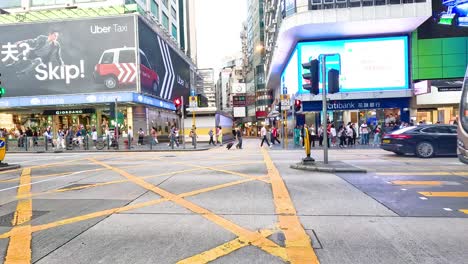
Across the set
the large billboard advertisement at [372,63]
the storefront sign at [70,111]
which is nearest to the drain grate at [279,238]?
the large billboard advertisement at [372,63]

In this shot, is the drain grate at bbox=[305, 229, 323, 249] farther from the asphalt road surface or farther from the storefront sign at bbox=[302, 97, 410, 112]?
the storefront sign at bbox=[302, 97, 410, 112]

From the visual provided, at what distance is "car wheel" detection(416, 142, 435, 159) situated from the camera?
13.0 m

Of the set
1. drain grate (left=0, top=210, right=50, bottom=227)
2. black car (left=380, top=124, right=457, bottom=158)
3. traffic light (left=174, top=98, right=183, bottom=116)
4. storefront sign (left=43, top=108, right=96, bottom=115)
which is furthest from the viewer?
storefront sign (left=43, top=108, right=96, bottom=115)

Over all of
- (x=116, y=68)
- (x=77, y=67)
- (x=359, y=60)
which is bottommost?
(x=359, y=60)

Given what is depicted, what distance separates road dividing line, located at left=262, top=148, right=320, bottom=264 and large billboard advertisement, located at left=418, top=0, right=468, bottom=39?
95.6 ft

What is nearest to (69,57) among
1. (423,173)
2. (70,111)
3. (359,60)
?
(70,111)

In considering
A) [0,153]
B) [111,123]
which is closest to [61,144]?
[111,123]

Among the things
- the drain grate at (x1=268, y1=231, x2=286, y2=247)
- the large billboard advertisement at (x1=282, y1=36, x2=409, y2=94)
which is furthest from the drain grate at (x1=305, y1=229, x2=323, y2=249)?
the large billboard advertisement at (x1=282, y1=36, x2=409, y2=94)

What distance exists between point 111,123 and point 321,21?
21.3 m

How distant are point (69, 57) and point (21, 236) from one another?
1245 inches

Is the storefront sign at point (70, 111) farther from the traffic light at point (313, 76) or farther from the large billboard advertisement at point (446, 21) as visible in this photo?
the large billboard advertisement at point (446, 21)

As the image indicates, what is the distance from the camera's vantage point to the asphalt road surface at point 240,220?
12.1 ft

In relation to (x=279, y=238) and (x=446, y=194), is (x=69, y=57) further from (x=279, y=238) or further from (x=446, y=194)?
(x=446, y=194)

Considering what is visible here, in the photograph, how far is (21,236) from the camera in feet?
14.2
